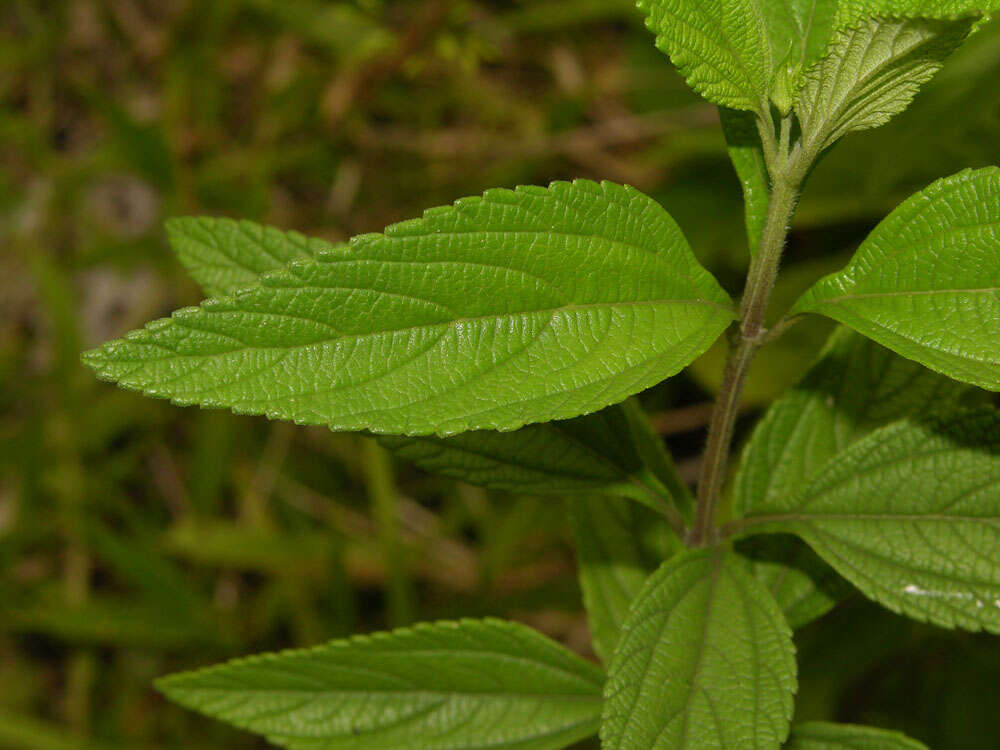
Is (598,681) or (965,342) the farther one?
(598,681)

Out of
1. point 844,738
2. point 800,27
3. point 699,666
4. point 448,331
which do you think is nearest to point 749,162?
point 800,27

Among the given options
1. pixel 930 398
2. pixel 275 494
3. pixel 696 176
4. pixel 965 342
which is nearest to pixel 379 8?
pixel 696 176

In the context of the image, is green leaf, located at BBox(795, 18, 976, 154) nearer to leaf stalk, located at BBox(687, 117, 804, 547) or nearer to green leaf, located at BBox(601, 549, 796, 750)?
leaf stalk, located at BBox(687, 117, 804, 547)

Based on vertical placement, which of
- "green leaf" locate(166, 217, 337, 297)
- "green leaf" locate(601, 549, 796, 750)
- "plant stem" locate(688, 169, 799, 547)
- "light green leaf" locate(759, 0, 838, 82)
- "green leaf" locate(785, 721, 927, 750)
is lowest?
"green leaf" locate(785, 721, 927, 750)

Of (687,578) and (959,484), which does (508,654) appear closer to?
(687,578)

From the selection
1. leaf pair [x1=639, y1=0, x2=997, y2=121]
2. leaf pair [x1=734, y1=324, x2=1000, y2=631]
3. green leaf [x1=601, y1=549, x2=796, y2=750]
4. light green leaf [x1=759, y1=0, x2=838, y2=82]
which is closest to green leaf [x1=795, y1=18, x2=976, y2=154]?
leaf pair [x1=639, y1=0, x2=997, y2=121]

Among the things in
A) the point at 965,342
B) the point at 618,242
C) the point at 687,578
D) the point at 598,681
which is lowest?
the point at 598,681

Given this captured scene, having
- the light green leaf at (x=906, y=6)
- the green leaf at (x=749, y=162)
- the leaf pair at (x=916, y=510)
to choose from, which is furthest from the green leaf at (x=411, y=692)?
the light green leaf at (x=906, y=6)
